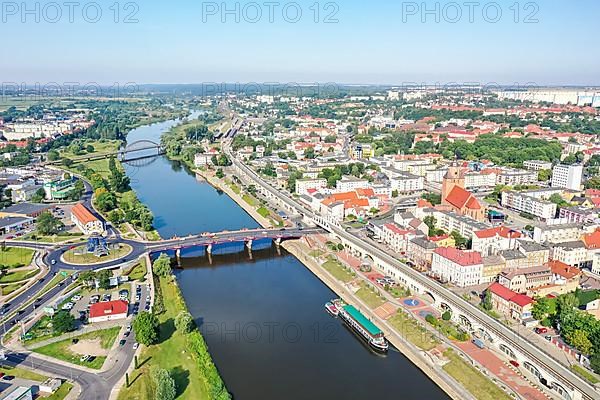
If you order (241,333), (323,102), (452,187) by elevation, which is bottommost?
(241,333)

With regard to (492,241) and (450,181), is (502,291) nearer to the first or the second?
(492,241)

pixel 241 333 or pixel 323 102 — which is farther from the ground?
pixel 323 102

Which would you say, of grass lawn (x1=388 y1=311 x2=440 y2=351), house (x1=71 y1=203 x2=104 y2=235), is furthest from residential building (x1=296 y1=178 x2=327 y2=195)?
grass lawn (x1=388 y1=311 x2=440 y2=351)

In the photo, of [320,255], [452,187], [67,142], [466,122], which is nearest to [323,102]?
[466,122]

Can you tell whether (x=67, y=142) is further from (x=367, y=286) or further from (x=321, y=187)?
(x=367, y=286)

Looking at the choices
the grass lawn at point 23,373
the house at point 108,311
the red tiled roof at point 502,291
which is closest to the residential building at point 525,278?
the red tiled roof at point 502,291

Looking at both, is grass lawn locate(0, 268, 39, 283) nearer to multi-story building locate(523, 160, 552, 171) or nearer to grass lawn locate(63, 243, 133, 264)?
grass lawn locate(63, 243, 133, 264)

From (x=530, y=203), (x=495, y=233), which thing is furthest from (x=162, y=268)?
(x=530, y=203)

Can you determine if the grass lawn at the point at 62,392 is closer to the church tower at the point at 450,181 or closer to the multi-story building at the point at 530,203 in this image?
the church tower at the point at 450,181
